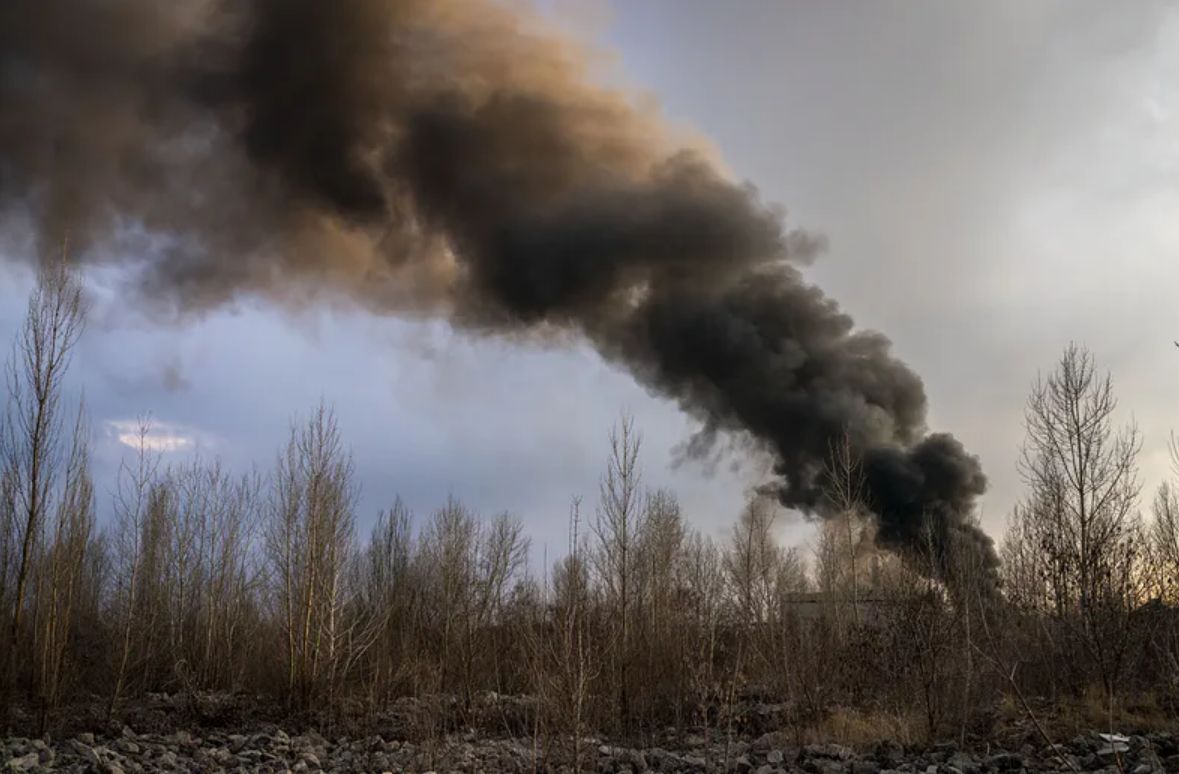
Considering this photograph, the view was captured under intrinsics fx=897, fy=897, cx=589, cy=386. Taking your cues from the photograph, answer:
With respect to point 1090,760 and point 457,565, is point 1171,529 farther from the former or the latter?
point 457,565

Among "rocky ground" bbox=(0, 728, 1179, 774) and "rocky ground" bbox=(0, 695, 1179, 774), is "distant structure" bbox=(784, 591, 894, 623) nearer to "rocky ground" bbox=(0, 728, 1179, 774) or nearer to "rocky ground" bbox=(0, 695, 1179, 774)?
"rocky ground" bbox=(0, 695, 1179, 774)

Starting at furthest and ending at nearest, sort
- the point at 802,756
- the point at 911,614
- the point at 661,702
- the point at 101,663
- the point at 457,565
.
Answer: the point at 457,565, the point at 101,663, the point at 661,702, the point at 911,614, the point at 802,756

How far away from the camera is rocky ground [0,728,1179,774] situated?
9.27m

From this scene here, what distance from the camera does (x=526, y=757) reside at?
422 inches

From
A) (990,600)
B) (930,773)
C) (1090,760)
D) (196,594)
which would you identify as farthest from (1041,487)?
(196,594)

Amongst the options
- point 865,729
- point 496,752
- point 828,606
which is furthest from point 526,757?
point 828,606

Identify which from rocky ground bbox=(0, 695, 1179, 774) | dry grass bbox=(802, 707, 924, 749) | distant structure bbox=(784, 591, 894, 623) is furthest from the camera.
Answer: distant structure bbox=(784, 591, 894, 623)

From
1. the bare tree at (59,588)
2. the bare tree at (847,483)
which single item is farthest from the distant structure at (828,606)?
the bare tree at (59,588)

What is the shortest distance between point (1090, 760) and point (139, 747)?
37.6ft

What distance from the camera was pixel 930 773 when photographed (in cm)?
879

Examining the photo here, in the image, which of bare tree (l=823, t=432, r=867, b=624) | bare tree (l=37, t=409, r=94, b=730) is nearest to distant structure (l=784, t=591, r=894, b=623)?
bare tree (l=823, t=432, r=867, b=624)

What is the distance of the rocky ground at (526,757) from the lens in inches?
365

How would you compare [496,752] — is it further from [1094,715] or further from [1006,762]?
[1094,715]

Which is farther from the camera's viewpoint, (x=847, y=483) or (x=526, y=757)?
(x=847, y=483)
